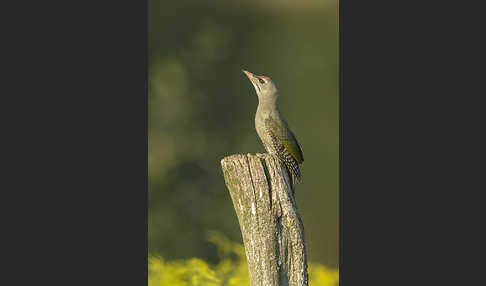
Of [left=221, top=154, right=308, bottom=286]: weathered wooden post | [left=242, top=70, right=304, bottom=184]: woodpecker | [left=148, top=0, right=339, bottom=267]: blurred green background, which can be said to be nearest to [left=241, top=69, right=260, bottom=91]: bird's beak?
[left=242, top=70, right=304, bottom=184]: woodpecker

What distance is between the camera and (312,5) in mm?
7051

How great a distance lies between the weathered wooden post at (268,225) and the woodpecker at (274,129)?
1.64ft

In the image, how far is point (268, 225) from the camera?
5.89 metres

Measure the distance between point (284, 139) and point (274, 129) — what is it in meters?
0.17

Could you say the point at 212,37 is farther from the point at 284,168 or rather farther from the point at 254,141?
the point at 284,168

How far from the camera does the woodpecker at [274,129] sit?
649 centimetres

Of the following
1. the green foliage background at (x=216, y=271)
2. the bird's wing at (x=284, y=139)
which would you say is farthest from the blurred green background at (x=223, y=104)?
the bird's wing at (x=284, y=139)

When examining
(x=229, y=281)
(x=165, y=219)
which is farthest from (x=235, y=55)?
(x=229, y=281)

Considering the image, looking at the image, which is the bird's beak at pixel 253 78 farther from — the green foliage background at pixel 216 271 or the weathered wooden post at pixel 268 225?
the green foliage background at pixel 216 271

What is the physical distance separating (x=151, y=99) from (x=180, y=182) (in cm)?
113

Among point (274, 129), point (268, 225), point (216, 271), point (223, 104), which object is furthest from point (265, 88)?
point (216, 271)

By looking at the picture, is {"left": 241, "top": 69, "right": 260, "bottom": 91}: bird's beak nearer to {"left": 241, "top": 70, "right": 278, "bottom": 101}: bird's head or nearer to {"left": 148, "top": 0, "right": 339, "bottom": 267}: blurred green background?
{"left": 241, "top": 70, "right": 278, "bottom": 101}: bird's head

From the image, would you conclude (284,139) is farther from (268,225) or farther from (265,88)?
(268,225)

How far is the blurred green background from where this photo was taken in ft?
23.1
